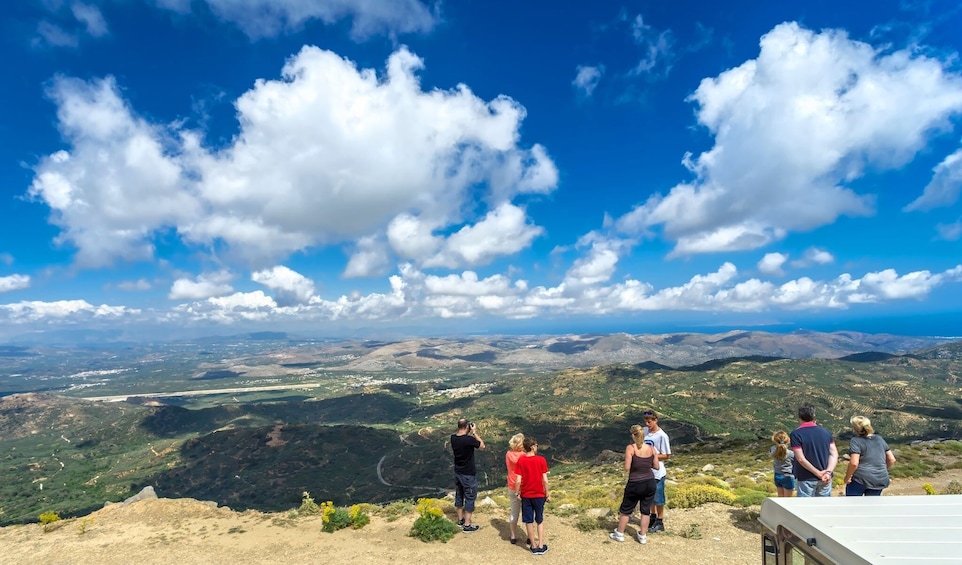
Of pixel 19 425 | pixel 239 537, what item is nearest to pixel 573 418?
pixel 239 537

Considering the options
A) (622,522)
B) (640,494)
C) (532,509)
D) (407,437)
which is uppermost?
(640,494)

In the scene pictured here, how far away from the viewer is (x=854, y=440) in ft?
32.1

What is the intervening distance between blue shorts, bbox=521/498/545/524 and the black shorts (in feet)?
6.67

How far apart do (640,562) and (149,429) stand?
709 ft

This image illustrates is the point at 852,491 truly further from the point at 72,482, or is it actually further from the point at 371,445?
the point at 72,482

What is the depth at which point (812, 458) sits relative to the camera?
9.91m

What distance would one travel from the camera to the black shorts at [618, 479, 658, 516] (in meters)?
10.5

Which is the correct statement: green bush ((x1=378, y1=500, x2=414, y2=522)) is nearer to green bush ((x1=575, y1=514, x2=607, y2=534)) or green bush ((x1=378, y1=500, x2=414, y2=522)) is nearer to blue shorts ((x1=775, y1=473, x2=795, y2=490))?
green bush ((x1=575, y1=514, x2=607, y2=534))

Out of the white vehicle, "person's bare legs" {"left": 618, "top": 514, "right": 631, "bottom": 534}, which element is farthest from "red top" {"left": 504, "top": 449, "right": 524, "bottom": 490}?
the white vehicle

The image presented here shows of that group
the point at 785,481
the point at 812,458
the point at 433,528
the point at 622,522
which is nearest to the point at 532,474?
the point at 622,522

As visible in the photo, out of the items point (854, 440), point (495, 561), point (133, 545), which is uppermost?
point (854, 440)

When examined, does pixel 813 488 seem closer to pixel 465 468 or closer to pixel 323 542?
pixel 465 468

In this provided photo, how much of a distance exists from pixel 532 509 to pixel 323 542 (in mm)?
6808

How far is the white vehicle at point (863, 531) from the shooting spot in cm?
420
